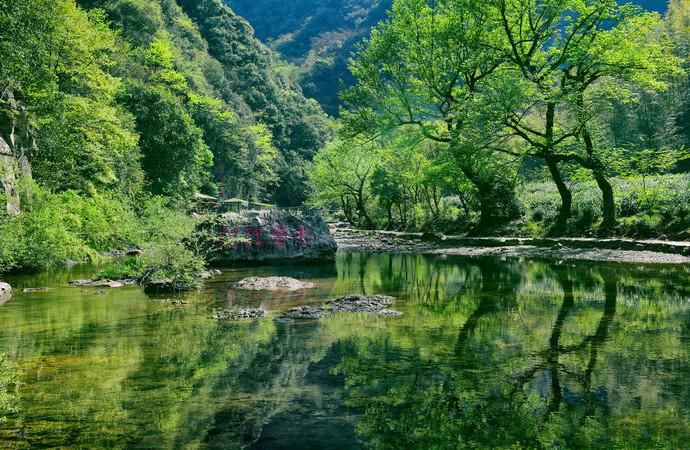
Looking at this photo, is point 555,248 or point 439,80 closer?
point 555,248

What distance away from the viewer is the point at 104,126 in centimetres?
2553

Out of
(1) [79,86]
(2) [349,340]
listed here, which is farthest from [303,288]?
(1) [79,86]

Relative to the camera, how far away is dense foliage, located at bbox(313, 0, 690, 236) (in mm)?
22547

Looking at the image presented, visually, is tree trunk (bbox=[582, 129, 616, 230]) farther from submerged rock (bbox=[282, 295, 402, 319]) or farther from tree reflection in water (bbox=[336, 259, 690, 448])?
submerged rock (bbox=[282, 295, 402, 319])

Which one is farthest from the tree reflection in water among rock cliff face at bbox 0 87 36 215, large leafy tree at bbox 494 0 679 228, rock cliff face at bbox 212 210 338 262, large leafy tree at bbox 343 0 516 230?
large leafy tree at bbox 343 0 516 230

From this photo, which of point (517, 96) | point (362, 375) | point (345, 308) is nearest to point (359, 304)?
point (345, 308)

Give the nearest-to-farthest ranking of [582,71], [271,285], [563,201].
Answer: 1. [271,285]
2. [582,71]
3. [563,201]

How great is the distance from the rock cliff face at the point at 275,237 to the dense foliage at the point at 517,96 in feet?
26.4

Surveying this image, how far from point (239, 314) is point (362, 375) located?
4.25 m

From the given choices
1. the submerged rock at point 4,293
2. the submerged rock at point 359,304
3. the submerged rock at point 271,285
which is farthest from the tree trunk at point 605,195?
the submerged rock at point 4,293

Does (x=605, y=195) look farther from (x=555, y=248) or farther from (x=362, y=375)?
(x=362, y=375)

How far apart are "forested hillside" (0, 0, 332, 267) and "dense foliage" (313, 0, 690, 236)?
43.1 feet

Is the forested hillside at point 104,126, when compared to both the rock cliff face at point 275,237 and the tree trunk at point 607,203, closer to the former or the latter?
the rock cliff face at point 275,237

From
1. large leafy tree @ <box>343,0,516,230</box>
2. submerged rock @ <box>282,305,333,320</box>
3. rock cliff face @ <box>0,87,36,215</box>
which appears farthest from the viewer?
large leafy tree @ <box>343,0,516,230</box>
